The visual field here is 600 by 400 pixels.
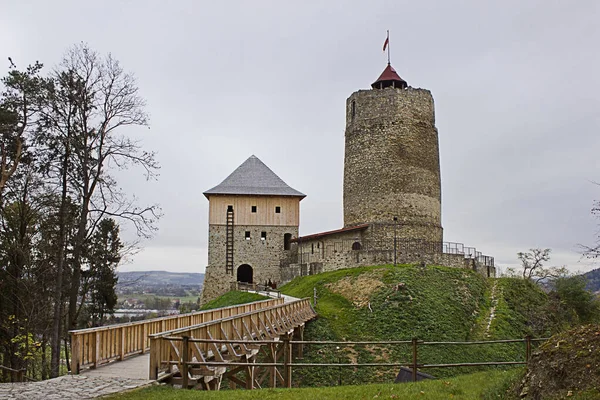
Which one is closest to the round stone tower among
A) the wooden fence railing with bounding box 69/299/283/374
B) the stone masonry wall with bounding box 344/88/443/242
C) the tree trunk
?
the stone masonry wall with bounding box 344/88/443/242

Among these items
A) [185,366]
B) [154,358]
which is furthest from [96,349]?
[185,366]

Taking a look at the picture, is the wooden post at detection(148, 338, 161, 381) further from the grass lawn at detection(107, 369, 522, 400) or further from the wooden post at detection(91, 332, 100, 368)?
the wooden post at detection(91, 332, 100, 368)

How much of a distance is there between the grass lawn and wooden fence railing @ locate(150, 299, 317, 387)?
0.77 metres

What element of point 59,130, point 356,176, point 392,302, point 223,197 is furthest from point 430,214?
point 59,130

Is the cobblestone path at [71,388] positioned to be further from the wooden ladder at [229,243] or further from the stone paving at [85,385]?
the wooden ladder at [229,243]

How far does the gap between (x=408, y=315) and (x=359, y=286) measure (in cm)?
388

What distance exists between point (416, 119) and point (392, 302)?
49.9 ft

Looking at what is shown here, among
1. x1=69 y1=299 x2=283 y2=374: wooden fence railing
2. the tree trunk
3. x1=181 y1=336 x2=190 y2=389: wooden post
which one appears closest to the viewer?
x1=181 y1=336 x2=190 y2=389: wooden post

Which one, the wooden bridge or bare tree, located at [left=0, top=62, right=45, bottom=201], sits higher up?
bare tree, located at [left=0, top=62, right=45, bottom=201]

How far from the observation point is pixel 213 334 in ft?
41.5

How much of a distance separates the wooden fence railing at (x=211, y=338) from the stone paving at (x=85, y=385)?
0.51 metres

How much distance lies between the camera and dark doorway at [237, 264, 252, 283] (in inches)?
1706

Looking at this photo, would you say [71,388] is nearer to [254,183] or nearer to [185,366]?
[185,366]

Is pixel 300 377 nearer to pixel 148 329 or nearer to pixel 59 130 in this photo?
pixel 148 329
